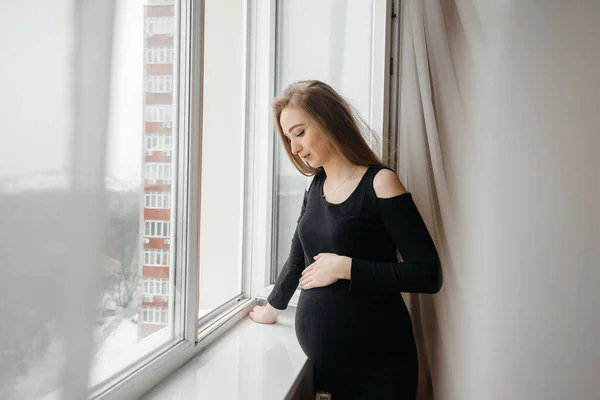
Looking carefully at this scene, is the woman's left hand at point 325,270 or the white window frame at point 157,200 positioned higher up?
the white window frame at point 157,200

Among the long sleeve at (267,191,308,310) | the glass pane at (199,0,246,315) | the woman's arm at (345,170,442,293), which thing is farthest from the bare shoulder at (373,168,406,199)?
the glass pane at (199,0,246,315)

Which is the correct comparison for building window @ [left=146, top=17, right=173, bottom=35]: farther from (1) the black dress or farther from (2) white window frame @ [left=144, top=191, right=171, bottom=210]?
(1) the black dress

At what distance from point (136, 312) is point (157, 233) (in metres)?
0.18

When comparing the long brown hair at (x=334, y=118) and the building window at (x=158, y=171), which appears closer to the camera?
the building window at (x=158, y=171)

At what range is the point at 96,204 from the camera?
0.68 meters

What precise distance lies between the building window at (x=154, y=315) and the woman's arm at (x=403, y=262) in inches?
18.3

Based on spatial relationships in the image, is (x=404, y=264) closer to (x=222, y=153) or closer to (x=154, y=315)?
(x=154, y=315)

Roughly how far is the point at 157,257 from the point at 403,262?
59 cm

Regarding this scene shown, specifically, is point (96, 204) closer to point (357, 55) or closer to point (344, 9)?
point (357, 55)

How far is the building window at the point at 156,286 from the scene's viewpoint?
930 millimetres

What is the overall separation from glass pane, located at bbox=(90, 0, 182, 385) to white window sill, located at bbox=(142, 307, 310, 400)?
102mm

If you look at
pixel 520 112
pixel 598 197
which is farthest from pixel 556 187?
pixel 520 112

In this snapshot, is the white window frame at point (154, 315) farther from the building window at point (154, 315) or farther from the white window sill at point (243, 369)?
the white window sill at point (243, 369)

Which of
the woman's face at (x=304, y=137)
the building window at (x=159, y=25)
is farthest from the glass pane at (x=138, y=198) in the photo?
the woman's face at (x=304, y=137)
